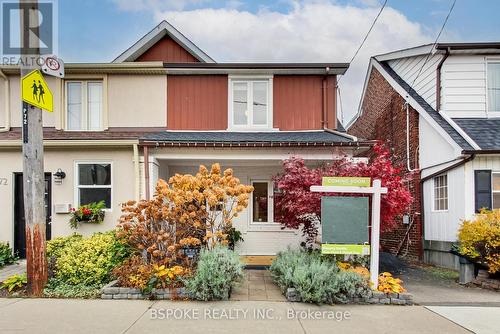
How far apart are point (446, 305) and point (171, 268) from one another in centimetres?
472

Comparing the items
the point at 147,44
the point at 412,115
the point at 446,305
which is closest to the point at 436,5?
the point at 412,115

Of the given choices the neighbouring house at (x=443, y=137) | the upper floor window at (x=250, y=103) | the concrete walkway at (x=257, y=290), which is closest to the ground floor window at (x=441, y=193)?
the neighbouring house at (x=443, y=137)

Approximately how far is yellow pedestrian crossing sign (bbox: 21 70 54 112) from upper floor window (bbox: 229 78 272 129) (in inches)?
197

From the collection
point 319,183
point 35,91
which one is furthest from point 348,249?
point 35,91

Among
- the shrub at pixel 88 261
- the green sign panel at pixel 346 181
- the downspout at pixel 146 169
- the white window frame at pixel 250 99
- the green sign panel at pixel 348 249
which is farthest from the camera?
the white window frame at pixel 250 99

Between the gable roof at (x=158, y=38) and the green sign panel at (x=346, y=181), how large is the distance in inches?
261

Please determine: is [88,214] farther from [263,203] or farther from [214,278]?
[263,203]

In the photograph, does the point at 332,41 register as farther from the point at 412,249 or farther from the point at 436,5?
the point at 412,249

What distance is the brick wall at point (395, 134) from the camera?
11.9m

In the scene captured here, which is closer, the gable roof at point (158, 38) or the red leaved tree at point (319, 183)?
the red leaved tree at point (319, 183)

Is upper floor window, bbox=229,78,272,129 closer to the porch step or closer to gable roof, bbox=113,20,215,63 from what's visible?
gable roof, bbox=113,20,215,63

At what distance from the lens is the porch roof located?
9.10 meters

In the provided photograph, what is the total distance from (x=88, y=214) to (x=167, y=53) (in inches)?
229

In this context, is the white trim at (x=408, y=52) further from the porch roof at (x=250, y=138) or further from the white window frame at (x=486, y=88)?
the porch roof at (x=250, y=138)
